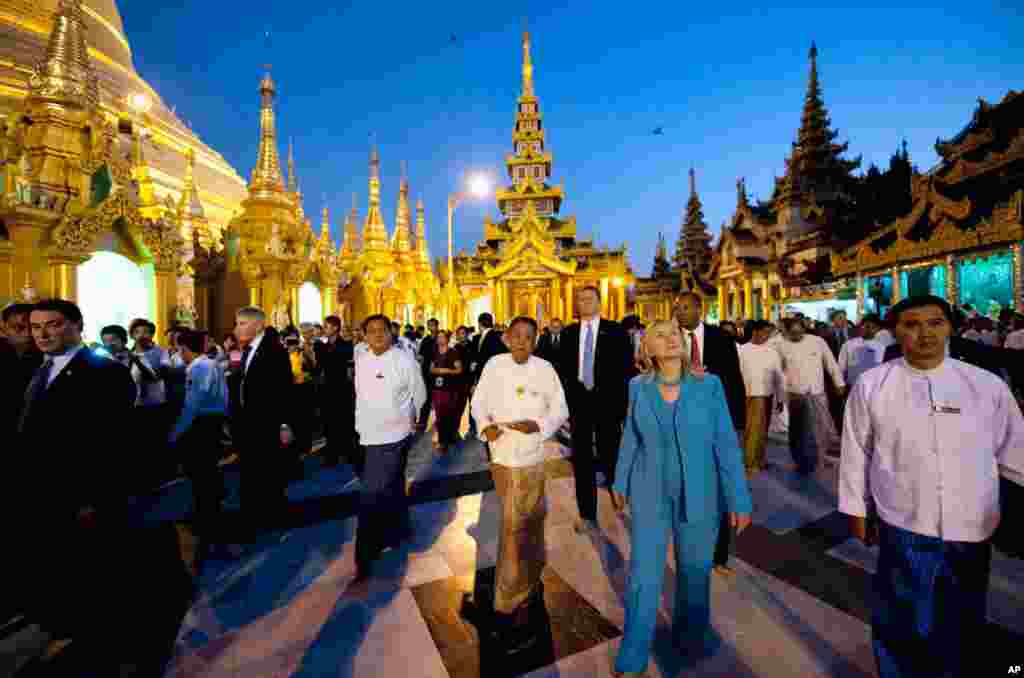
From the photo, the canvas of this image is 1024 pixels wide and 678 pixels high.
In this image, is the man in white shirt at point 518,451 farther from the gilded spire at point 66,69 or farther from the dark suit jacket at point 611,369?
the gilded spire at point 66,69

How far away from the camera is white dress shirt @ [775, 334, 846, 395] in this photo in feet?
19.6

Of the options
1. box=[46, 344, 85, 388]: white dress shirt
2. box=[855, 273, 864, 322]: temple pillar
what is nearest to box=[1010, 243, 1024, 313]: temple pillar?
box=[855, 273, 864, 322]: temple pillar

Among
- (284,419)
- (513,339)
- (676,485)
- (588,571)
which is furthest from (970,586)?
(284,419)

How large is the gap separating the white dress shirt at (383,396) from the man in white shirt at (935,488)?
3222mm

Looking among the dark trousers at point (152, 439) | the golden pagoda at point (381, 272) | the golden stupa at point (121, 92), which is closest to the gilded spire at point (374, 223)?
the golden pagoda at point (381, 272)

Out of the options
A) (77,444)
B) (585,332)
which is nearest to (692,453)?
(585,332)

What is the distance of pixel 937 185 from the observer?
13.1 meters

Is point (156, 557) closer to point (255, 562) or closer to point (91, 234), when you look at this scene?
point (255, 562)

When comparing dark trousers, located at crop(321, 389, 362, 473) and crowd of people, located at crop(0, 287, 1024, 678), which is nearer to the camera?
crowd of people, located at crop(0, 287, 1024, 678)

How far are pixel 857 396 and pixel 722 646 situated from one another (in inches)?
65.8

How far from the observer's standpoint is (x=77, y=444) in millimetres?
2654

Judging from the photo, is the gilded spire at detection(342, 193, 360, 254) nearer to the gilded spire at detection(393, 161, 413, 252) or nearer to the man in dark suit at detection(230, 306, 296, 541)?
the gilded spire at detection(393, 161, 413, 252)

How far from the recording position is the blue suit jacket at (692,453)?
2.44 meters

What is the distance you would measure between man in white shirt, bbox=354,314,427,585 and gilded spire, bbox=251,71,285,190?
1378cm
